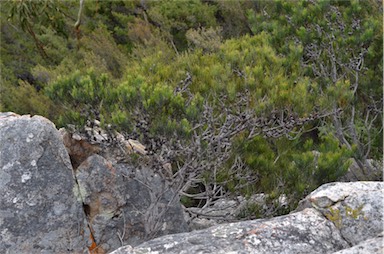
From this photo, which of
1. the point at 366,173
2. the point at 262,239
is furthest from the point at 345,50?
the point at 262,239

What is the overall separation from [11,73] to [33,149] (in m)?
14.0

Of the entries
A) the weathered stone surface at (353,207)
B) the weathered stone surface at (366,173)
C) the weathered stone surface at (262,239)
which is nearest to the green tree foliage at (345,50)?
the weathered stone surface at (366,173)

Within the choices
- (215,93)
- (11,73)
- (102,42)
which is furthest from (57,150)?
(11,73)

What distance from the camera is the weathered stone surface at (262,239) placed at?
4.46 m

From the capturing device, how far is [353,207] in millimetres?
4848

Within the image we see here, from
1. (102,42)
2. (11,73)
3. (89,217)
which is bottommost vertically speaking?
(11,73)

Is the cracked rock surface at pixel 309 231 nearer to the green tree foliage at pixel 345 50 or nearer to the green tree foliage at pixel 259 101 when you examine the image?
the green tree foliage at pixel 259 101

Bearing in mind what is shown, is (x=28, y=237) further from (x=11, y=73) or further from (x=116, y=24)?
(x=116, y=24)

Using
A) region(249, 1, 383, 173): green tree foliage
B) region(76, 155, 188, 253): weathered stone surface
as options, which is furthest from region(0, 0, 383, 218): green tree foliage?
region(76, 155, 188, 253): weathered stone surface

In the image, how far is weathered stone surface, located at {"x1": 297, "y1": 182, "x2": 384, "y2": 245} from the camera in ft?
15.6

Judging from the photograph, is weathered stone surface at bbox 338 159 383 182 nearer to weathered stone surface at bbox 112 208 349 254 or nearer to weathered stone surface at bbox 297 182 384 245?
weathered stone surface at bbox 297 182 384 245

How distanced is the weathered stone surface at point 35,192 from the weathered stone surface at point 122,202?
25 centimetres

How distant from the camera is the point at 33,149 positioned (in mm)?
6043

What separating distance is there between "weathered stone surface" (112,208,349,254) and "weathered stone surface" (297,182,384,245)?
9 cm
